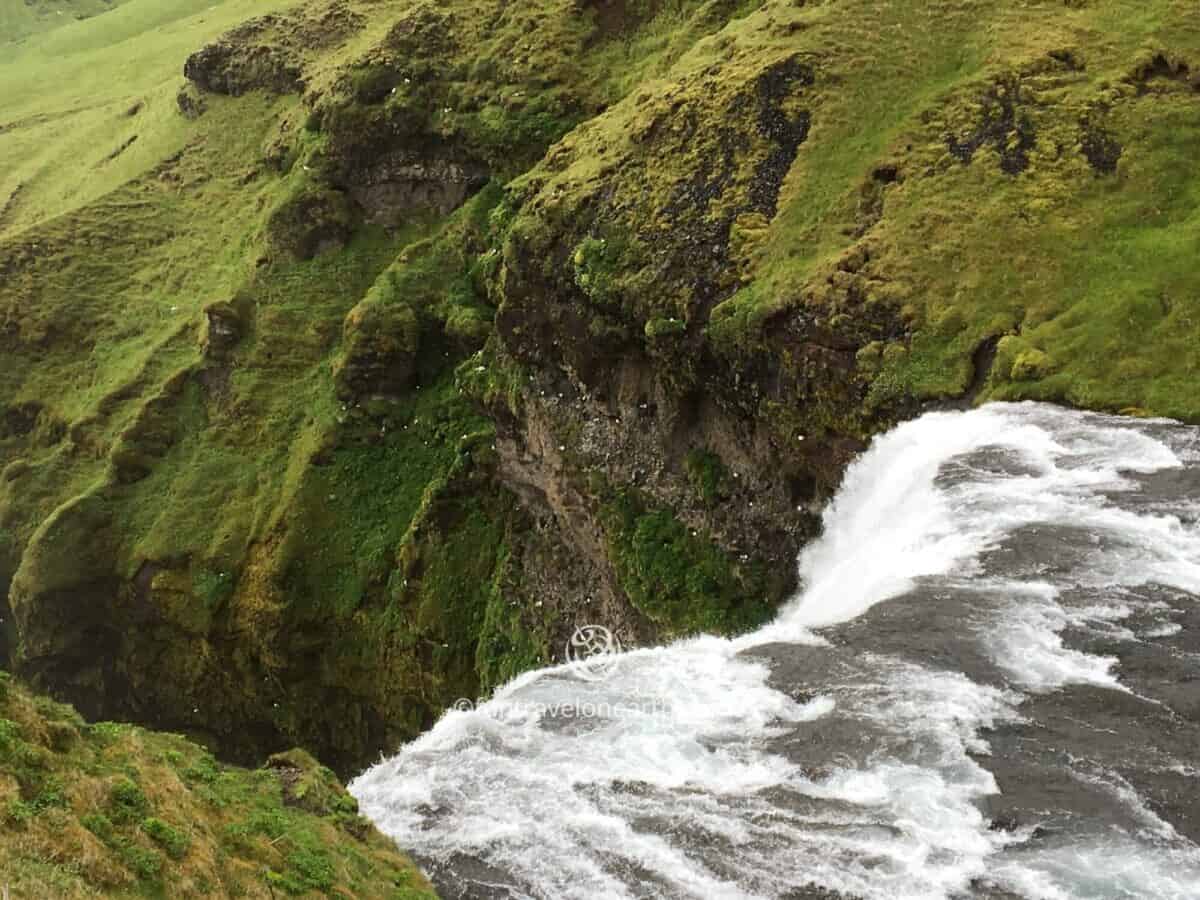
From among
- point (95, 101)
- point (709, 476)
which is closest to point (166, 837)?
point (709, 476)

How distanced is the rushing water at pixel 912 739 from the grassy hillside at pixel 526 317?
590 cm

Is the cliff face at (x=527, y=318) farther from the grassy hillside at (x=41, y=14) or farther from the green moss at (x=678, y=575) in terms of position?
the grassy hillside at (x=41, y=14)

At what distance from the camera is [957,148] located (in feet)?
91.8

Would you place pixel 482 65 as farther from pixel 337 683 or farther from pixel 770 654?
pixel 770 654

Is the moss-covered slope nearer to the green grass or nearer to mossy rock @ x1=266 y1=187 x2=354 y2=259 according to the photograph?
mossy rock @ x1=266 y1=187 x2=354 y2=259

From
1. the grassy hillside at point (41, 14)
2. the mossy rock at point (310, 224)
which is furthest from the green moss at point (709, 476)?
the grassy hillside at point (41, 14)

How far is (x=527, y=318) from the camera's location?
35.0 metres

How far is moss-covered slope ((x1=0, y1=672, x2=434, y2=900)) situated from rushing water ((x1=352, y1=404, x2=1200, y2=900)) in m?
1.07

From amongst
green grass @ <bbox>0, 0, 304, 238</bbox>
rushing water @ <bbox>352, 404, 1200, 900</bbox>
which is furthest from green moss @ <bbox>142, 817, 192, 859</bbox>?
green grass @ <bbox>0, 0, 304, 238</bbox>

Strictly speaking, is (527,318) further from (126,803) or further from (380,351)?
(126,803)

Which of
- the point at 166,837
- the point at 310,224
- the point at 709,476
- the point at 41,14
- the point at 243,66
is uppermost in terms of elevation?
the point at 41,14

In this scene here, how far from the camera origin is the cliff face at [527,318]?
83.5ft

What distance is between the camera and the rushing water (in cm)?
1181

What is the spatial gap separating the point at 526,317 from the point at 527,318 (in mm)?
48
